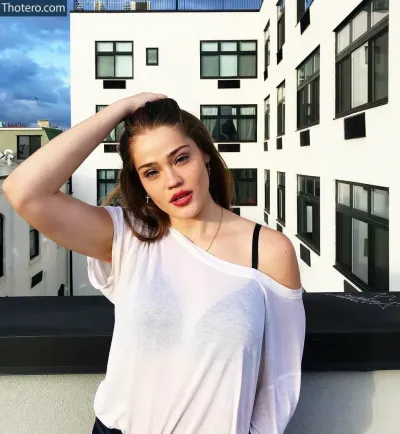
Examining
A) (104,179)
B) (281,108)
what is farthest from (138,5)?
(281,108)

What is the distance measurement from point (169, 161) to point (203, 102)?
1900 centimetres

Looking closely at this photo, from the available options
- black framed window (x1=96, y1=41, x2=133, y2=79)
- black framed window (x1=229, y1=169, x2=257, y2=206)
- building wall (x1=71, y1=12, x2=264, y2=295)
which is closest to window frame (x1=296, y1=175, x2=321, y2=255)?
building wall (x1=71, y1=12, x2=264, y2=295)

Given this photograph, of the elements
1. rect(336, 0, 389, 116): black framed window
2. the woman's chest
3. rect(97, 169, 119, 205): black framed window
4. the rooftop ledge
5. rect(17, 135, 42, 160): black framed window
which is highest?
rect(17, 135, 42, 160): black framed window

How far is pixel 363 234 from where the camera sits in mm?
7789

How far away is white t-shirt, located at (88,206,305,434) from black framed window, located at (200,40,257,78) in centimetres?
1914

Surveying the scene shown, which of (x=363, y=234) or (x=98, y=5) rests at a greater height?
(x=98, y=5)

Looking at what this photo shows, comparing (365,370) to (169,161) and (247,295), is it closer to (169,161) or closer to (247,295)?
(247,295)

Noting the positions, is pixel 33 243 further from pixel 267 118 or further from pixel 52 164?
pixel 52 164

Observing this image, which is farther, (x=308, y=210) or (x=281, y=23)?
(x=281, y=23)

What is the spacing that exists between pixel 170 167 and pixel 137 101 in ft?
0.76

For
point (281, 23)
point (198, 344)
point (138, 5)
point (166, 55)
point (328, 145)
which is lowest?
point (198, 344)

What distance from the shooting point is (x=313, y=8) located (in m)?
10.2

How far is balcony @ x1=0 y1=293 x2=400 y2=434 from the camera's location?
1.57m

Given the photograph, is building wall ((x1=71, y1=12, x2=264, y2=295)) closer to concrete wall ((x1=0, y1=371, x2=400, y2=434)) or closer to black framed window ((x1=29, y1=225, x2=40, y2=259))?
black framed window ((x1=29, y1=225, x2=40, y2=259))
